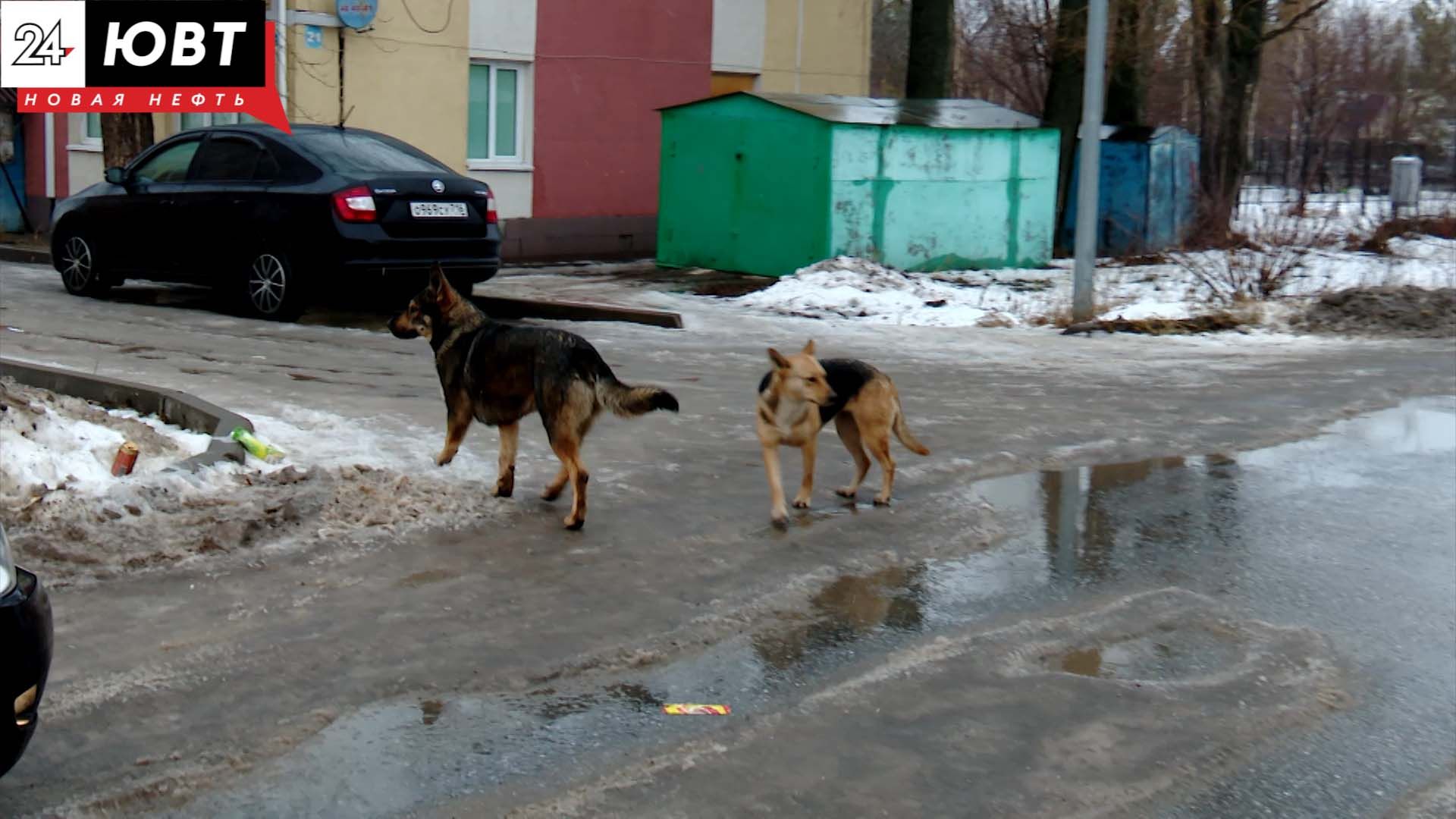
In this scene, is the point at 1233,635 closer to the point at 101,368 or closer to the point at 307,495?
the point at 307,495

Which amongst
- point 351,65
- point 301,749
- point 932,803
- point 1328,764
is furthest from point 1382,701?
point 351,65

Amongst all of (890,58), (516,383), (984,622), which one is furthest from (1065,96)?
(890,58)

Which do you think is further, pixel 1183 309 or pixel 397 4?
pixel 397 4

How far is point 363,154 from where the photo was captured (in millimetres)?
14055

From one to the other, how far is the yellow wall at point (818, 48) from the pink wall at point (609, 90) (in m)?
1.43

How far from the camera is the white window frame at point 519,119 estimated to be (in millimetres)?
21609

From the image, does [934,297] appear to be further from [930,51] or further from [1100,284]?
[930,51]

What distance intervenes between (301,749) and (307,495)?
268 cm

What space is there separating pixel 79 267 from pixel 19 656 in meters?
12.6

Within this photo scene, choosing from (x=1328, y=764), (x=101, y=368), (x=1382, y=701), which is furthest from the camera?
(x=101, y=368)

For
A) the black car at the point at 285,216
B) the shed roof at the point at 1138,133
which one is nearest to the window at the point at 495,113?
the black car at the point at 285,216

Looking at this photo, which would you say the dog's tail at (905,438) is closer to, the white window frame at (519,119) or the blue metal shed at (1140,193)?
the white window frame at (519,119)

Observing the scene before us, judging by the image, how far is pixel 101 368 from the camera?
A: 10695 millimetres

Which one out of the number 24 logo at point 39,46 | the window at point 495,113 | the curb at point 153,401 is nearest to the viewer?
the curb at point 153,401
